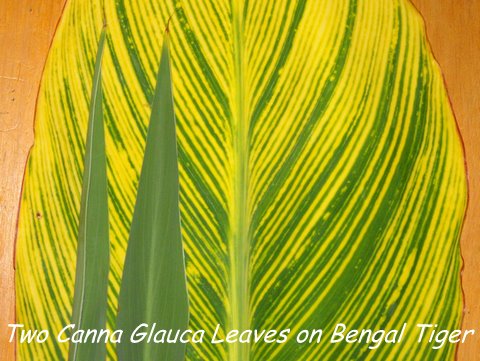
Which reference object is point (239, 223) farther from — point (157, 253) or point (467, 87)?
point (467, 87)

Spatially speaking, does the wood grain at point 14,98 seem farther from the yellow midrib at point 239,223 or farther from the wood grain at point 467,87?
the wood grain at point 467,87

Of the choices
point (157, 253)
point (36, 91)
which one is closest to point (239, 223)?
point (157, 253)

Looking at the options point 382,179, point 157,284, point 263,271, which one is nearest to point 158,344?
point 157,284

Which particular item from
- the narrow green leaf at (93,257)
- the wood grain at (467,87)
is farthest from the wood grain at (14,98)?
the wood grain at (467,87)

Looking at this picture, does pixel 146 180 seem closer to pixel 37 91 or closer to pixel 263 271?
pixel 263 271

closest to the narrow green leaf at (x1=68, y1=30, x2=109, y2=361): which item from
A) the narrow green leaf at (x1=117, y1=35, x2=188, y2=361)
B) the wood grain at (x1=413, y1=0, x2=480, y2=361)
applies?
the narrow green leaf at (x1=117, y1=35, x2=188, y2=361)

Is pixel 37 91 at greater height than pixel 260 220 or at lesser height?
greater
